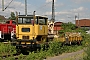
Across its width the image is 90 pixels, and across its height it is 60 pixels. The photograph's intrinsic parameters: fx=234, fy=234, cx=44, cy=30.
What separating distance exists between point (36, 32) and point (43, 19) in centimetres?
152

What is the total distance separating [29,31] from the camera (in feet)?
64.6

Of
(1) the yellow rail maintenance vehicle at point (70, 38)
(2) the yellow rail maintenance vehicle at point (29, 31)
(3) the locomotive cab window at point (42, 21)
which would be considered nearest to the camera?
(2) the yellow rail maintenance vehicle at point (29, 31)

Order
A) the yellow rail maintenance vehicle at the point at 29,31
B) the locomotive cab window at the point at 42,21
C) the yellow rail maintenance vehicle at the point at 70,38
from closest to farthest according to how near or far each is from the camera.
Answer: the yellow rail maintenance vehicle at the point at 29,31 → the locomotive cab window at the point at 42,21 → the yellow rail maintenance vehicle at the point at 70,38

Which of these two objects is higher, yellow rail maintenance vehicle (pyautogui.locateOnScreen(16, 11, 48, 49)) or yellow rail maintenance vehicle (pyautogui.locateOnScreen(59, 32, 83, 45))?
yellow rail maintenance vehicle (pyautogui.locateOnScreen(16, 11, 48, 49))

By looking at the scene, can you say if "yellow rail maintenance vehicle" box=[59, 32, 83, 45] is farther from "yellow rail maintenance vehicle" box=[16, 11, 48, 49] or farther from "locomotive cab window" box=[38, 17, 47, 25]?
→ "yellow rail maintenance vehicle" box=[16, 11, 48, 49]

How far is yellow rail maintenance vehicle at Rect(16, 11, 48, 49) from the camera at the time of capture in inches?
749

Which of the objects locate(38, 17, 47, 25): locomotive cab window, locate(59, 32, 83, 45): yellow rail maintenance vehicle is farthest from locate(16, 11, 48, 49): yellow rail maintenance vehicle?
locate(59, 32, 83, 45): yellow rail maintenance vehicle

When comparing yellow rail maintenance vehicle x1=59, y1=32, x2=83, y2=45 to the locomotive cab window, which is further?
yellow rail maintenance vehicle x1=59, y1=32, x2=83, y2=45

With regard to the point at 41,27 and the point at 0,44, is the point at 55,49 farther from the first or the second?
the point at 0,44

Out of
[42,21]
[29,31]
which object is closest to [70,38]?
[42,21]

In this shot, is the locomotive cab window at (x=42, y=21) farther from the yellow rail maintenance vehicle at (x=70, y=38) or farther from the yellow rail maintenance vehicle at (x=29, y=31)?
the yellow rail maintenance vehicle at (x=70, y=38)

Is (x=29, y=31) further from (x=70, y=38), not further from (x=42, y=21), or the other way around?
(x=70, y=38)

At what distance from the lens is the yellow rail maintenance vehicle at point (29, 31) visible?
19031mm

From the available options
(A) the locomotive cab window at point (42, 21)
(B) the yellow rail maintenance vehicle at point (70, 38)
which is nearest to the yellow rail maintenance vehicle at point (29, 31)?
(A) the locomotive cab window at point (42, 21)
